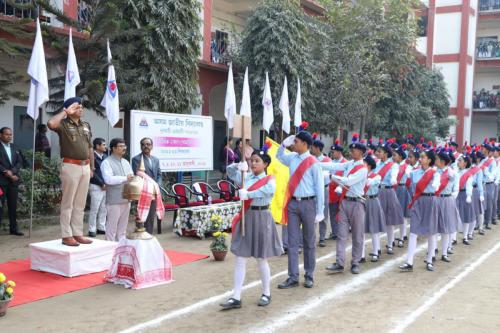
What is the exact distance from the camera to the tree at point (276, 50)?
16.4 meters

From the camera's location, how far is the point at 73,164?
21.8 ft

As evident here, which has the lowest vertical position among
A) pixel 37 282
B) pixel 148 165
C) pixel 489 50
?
pixel 37 282

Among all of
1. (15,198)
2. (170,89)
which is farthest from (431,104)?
(15,198)

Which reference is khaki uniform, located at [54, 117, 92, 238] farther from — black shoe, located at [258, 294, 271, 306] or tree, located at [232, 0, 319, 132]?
tree, located at [232, 0, 319, 132]

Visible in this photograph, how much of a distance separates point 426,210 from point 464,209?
2.64 metres

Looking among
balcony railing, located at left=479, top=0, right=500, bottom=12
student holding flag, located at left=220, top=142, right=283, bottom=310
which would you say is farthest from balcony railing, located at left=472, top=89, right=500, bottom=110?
student holding flag, located at left=220, top=142, right=283, bottom=310

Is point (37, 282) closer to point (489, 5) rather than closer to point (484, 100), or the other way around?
point (484, 100)

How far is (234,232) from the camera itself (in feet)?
19.2

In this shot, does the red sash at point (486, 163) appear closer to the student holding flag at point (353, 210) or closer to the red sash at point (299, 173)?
the student holding flag at point (353, 210)

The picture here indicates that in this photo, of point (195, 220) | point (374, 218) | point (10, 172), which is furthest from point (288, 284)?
point (10, 172)

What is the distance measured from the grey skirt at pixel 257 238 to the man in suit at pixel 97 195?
4.48 m

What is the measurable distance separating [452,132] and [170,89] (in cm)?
2828

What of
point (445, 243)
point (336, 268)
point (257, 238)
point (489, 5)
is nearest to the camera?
point (257, 238)

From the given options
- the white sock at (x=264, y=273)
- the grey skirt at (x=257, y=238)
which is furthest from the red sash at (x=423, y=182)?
the white sock at (x=264, y=273)
